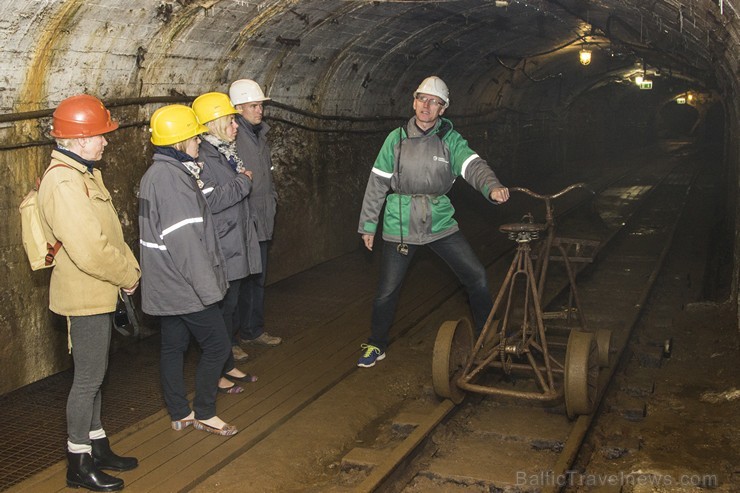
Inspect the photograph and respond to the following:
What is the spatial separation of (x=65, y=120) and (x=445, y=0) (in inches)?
228

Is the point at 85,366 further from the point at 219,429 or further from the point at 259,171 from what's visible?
the point at 259,171

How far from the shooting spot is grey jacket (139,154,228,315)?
4.61m

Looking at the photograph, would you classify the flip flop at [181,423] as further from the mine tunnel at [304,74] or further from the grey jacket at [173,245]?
the mine tunnel at [304,74]

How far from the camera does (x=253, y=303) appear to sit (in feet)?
23.3

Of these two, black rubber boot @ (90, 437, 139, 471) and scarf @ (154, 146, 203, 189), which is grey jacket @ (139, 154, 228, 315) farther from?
black rubber boot @ (90, 437, 139, 471)

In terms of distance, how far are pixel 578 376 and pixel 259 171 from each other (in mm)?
3001

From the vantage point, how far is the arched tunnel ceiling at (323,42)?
5.91m

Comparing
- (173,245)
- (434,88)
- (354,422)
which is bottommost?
(354,422)

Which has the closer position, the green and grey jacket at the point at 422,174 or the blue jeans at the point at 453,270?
the green and grey jacket at the point at 422,174

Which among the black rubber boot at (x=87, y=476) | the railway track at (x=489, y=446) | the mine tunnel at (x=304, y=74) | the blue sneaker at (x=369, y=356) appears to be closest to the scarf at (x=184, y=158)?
the mine tunnel at (x=304, y=74)

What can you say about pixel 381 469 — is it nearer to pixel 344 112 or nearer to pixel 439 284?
pixel 439 284

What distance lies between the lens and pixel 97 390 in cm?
441

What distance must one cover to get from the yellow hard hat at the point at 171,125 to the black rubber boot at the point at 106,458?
5.73ft

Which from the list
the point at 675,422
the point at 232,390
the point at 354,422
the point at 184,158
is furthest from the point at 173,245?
the point at 675,422
